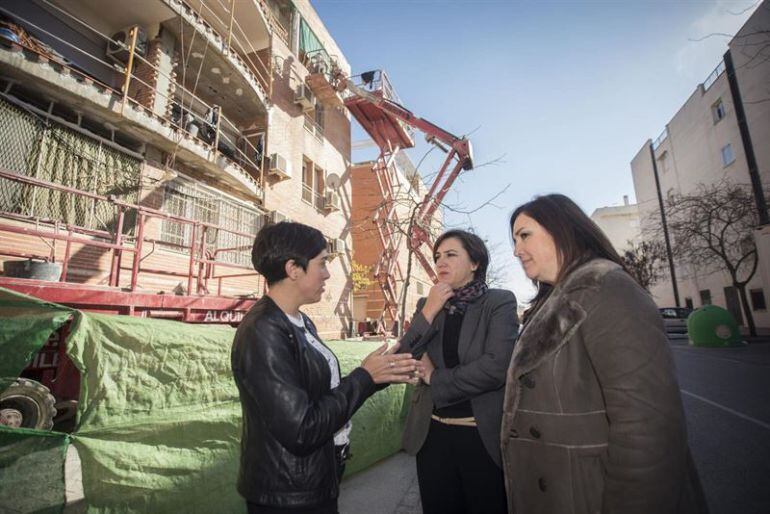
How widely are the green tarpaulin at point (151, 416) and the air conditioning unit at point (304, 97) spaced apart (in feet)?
42.2

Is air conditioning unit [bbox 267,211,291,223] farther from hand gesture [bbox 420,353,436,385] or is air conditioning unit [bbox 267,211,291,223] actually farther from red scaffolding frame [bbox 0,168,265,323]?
hand gesture [bbox 420,353,436,385]

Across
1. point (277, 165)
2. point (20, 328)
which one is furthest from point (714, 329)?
point (20, 328)

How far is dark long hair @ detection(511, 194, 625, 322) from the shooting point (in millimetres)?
1550

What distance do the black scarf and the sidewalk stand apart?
236 cm

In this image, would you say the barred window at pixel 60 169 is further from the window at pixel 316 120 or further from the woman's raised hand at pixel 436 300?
the window at pixel 316 120

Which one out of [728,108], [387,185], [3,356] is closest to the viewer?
[3,356]

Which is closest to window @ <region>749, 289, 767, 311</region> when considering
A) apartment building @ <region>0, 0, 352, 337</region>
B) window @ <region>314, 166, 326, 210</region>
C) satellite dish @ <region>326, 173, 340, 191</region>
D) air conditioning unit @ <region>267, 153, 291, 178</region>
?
apartment building @ <region>0, 0, 352, 337</region>

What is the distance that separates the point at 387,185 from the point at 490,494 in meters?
15.5

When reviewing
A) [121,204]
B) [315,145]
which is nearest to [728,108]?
[315,145]

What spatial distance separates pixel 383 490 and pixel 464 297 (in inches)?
110

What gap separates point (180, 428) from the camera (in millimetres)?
2531

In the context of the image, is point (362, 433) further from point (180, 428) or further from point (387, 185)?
point (387, 185)

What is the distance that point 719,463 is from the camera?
13.0 ft

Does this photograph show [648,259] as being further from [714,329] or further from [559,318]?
[559,318]
